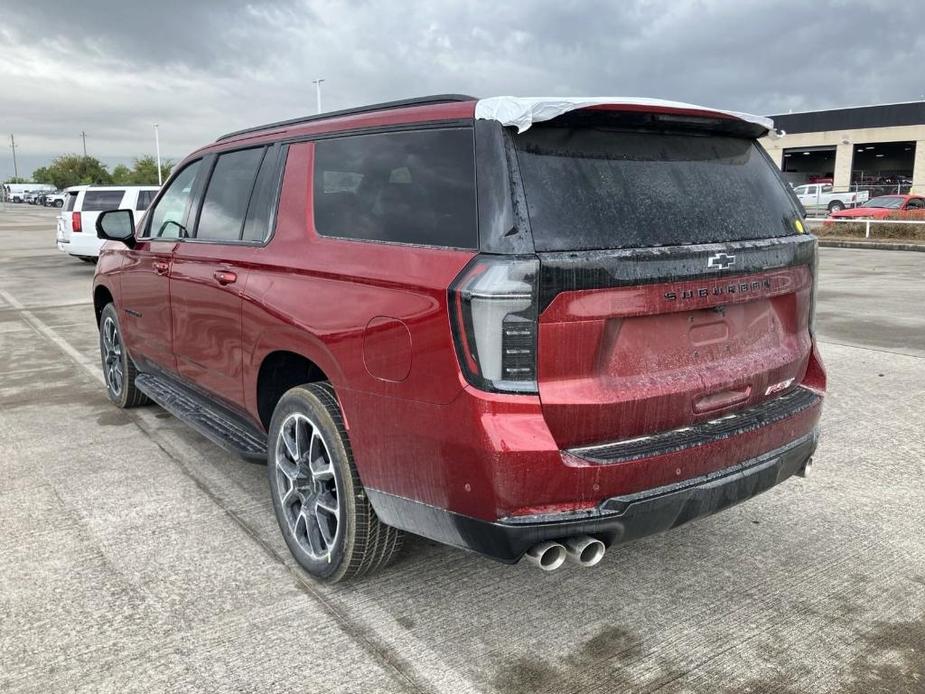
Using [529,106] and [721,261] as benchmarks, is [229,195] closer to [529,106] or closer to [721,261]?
[529,106]

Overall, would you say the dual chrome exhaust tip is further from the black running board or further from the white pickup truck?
the white pickup truck

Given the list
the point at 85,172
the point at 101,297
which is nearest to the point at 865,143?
the point at 101,297

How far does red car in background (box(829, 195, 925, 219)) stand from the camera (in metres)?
25.5

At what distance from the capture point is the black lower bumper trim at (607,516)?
8.05ft

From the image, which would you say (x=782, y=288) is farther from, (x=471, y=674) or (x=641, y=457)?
(x=471, y=674)

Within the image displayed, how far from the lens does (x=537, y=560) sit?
249cm

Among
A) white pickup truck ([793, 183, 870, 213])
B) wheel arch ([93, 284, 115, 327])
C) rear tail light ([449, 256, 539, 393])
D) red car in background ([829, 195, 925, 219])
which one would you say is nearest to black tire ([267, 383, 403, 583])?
rear tail light ([449, 256, 539, 393])

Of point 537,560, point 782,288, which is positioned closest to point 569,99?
point 782,288

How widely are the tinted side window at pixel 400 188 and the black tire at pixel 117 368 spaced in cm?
292

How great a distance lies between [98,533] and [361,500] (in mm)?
1542

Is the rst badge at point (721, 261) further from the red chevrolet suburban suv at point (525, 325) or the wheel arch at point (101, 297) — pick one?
the wheel arch at point (101, 297)

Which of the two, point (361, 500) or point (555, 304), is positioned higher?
point (555, 304)

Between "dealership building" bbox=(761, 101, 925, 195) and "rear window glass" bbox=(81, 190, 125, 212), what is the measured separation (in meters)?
37.7

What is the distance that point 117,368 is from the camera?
5.87m
